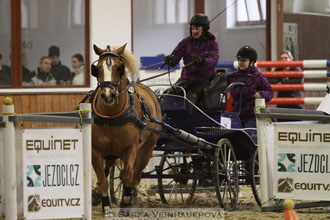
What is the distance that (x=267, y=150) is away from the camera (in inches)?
317

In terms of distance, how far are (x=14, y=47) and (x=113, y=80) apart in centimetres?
707

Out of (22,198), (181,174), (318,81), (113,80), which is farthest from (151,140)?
(318,81)

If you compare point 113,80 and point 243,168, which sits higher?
point 113,80

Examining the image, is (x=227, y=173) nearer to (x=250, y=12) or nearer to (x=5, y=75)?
(x=5, y=75)

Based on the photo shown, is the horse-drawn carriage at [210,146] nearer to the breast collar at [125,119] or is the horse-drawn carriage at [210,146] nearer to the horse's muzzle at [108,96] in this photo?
the breast collar at [125,119]

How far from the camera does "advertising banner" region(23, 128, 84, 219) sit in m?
7.21

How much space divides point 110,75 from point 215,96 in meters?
1.90

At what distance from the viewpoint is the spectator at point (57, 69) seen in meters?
15.5

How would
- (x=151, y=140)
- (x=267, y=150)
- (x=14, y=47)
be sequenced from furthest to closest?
(x=14, y=47) → (x=151, y=140) → (x=267, y=150)

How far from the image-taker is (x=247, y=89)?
10.5m

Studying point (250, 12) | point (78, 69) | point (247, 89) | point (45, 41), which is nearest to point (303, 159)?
point (247, 89)

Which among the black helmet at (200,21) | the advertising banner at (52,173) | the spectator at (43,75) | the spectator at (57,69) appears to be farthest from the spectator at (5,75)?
the advertising banner at (52,173)

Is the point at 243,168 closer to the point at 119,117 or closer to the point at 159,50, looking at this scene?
the point at 119,117

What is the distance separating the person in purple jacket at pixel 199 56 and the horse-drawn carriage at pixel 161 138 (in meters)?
0.33
